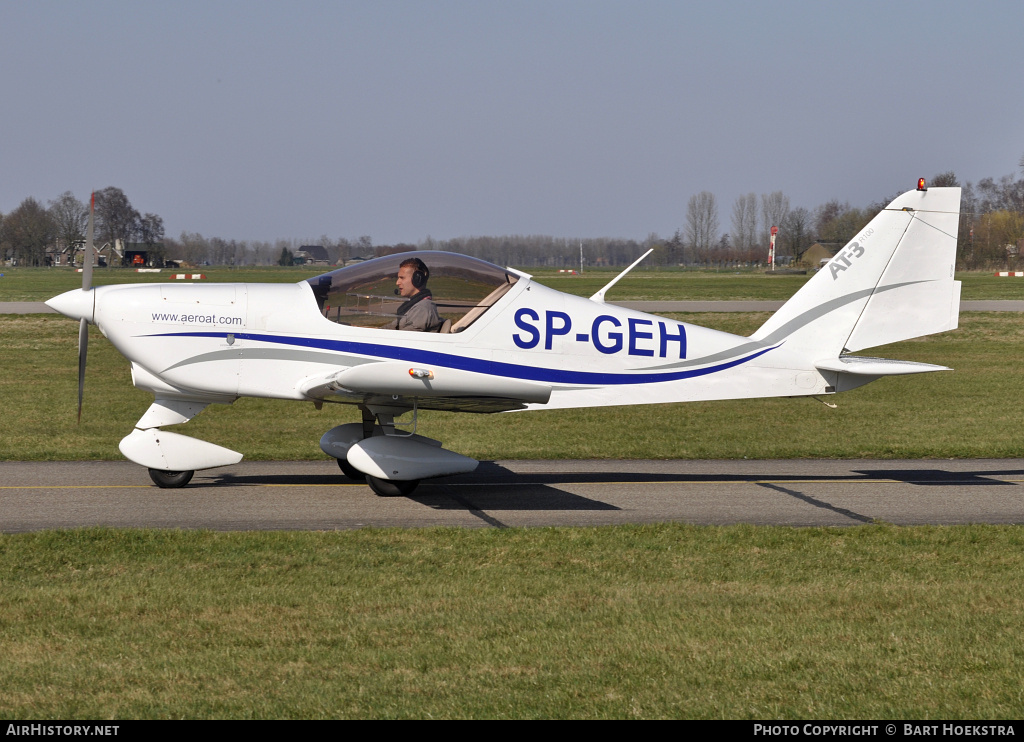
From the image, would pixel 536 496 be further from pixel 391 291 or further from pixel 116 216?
pixel 116 216

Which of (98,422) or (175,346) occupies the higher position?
(175,346)

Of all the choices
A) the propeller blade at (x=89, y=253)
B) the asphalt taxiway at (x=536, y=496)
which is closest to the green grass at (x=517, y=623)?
the asphalt taxiway at (x=536, y=496)

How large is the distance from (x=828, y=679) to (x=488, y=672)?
167cm

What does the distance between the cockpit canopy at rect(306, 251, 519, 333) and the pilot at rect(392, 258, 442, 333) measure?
48 millimetres

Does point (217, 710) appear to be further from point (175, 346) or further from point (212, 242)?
point (212, 242)

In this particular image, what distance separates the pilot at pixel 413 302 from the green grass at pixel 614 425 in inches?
121

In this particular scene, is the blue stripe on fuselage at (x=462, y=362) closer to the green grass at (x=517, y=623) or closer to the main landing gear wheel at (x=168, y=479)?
the main landing gear wheel at (x=168, y=479)

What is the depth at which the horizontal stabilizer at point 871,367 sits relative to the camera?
33.0ft

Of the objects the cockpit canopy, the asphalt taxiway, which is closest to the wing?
the cockpit canopy

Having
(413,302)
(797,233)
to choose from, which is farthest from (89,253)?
(797,233)

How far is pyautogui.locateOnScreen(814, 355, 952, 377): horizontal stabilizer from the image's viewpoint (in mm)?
10070

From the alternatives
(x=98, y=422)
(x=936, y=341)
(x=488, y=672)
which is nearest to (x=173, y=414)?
(x=98, y=422)

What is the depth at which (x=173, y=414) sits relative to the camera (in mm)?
10008

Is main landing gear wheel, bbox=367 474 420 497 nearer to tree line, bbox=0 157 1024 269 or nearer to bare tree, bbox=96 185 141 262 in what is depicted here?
tree line, bbox=0 157 1024 269
